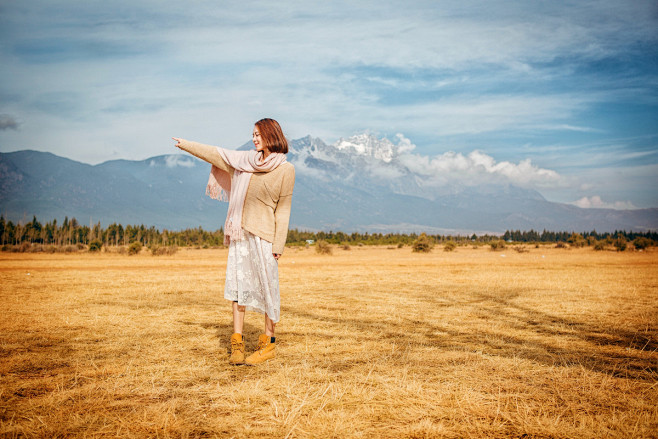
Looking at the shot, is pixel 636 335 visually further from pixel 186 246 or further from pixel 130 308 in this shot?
pixel 186 246

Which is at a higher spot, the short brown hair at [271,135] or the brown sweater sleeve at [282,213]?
the short brown hair at [271,135]

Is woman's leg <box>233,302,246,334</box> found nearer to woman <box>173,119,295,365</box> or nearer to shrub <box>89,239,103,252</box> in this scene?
woman <box>173,119,295,365</box>

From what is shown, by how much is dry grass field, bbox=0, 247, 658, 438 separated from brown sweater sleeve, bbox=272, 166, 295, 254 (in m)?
1.36

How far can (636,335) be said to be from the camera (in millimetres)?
7469

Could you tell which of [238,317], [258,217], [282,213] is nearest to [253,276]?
[238,317]

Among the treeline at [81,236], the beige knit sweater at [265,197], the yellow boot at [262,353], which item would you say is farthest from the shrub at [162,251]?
the yellow boot at [262,353]

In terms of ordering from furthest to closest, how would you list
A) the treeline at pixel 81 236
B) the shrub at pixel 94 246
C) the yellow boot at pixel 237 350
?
1. the treeline at pixel 81 236
2. the shrub at pixel 94 246
3. the yellow boot at pixel 237 350

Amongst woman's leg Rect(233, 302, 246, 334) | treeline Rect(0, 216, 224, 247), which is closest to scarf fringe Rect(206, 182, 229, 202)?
woman's leg Rect(233, 302, 246, 334)

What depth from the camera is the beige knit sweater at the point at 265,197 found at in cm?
573

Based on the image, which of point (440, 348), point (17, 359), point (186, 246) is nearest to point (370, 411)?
point (440, 348)

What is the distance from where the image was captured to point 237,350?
559 cm

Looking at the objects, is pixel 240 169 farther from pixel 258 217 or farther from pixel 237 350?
pixel 237 350

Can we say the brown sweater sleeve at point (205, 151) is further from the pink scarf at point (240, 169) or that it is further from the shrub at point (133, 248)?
the shrub at point (133, 248)

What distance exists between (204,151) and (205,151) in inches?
0.5
